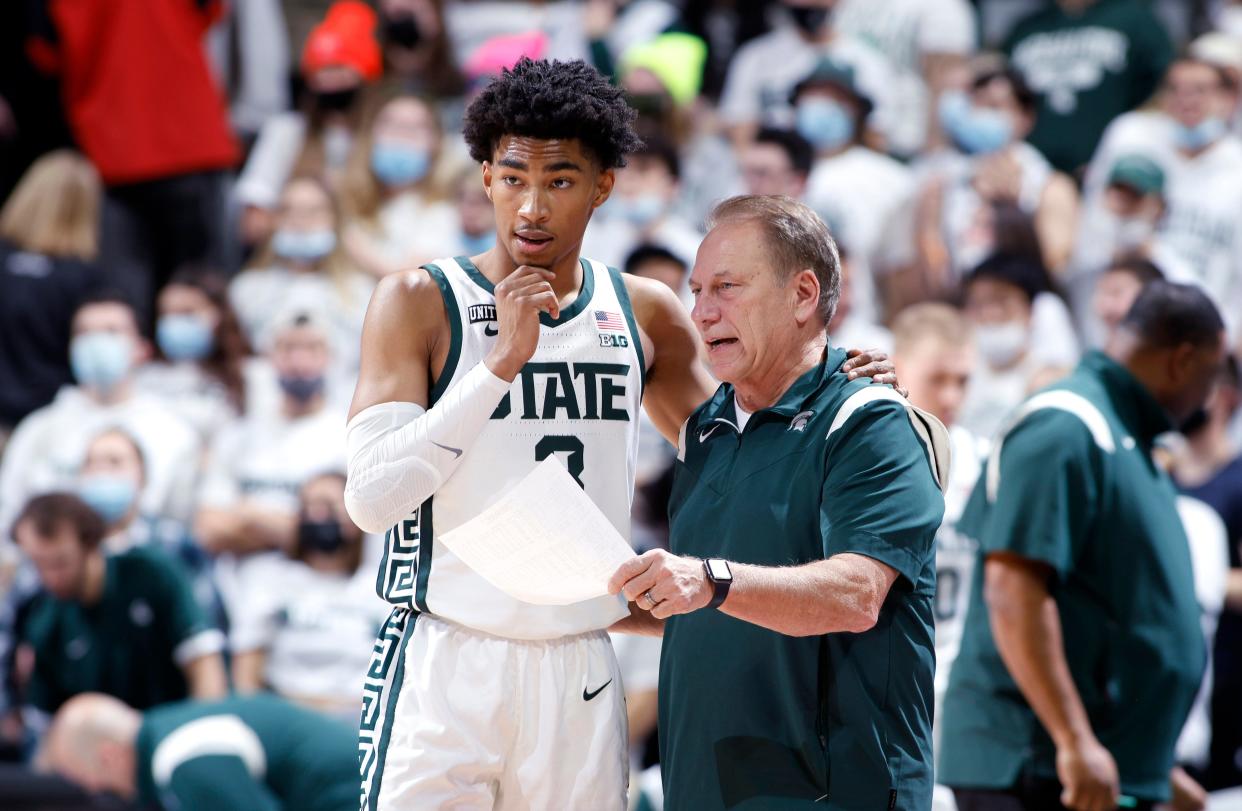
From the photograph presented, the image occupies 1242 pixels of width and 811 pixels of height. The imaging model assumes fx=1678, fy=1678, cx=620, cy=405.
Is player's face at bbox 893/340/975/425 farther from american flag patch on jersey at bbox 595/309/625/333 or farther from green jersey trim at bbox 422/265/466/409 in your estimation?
green jersey trim at bbox 422/265/466/409

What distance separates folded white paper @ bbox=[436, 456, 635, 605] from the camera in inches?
115

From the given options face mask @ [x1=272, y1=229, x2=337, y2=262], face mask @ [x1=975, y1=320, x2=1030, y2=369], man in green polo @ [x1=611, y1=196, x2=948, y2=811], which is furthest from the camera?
face mask @ [x1=272, y1=229, x2=337, y2=262]

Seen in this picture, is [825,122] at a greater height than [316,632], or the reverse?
[825,122]

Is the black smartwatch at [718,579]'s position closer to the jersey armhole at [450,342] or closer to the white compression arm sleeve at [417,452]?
the white compression arm sleeve at [417,452]

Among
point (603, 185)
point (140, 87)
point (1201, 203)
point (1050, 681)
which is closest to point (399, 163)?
point (140, 87)

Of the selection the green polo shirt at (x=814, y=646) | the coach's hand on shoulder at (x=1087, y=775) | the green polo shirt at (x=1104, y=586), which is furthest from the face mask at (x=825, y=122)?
the green polo shirt at (x=814, y=646)

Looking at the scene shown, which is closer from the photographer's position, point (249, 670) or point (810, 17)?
point (249, 670)

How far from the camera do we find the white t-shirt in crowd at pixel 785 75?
353 inches

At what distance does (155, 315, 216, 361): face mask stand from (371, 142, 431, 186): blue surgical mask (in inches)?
47.8

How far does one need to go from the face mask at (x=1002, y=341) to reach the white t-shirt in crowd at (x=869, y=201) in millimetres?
749

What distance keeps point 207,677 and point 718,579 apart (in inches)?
184

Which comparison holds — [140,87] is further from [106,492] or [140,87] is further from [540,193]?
[540,193]

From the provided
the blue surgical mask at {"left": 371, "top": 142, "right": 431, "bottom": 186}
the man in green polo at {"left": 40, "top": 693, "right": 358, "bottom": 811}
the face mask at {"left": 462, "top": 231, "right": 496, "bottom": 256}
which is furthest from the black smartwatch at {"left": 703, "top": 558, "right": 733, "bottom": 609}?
the blue surgical mask at {"left": 371, "top": 142, "right": 431, "bottom": 186}

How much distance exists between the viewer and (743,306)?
10.7ft
